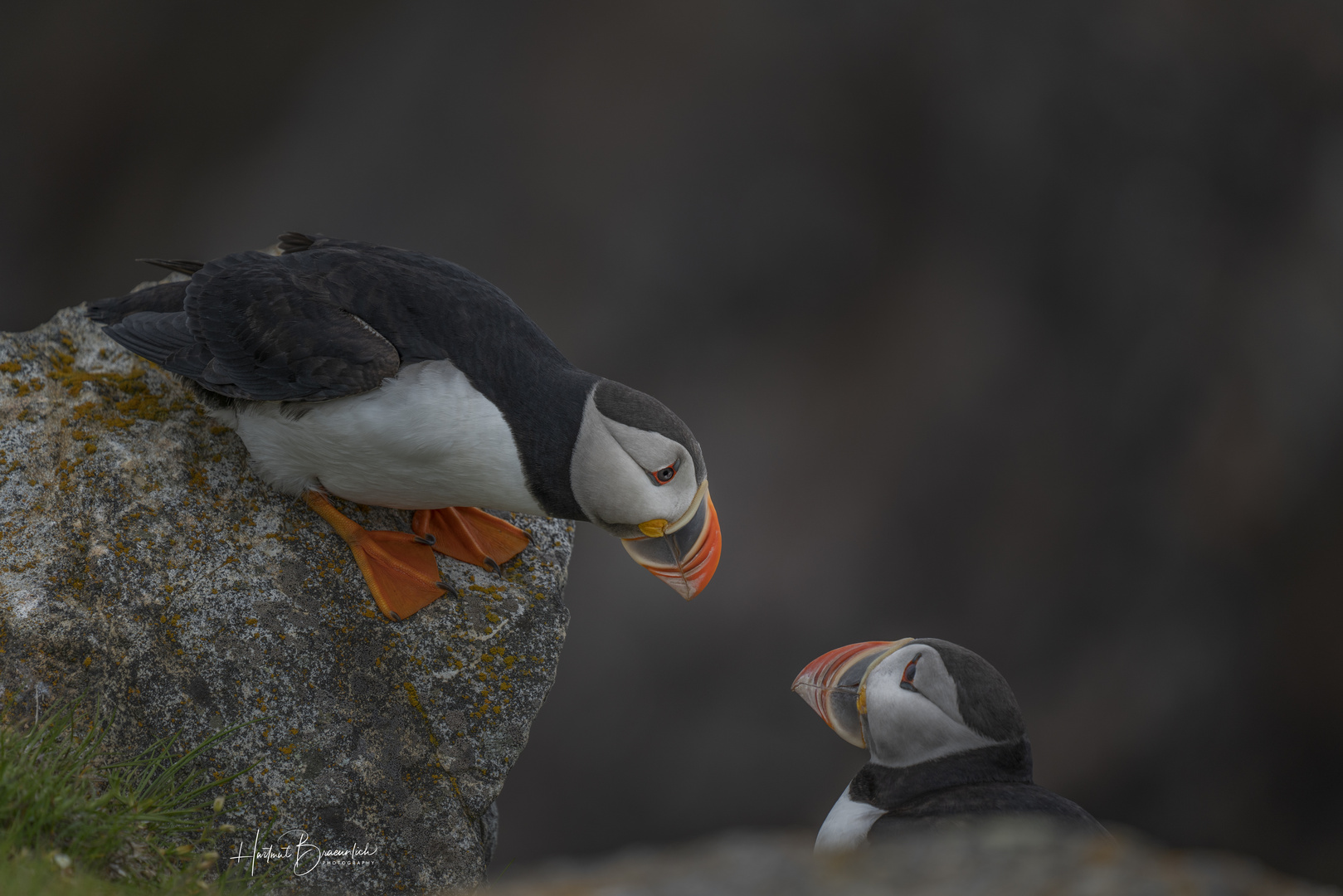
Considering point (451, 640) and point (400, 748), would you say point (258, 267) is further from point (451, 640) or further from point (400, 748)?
point (400, 748)

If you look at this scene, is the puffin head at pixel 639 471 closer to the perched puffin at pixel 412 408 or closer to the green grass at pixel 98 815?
the perched puffin at pixel 412 408

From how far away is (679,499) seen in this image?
2943 millimetres

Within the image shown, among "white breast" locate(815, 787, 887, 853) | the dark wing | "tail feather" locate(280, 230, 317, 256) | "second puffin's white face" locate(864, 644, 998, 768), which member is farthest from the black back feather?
"white breast" locate(815, 787, 887, 853)

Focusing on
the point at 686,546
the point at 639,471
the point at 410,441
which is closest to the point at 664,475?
the point at 639,471

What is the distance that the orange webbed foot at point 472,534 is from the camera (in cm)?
334

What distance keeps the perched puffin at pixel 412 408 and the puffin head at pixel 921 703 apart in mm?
606

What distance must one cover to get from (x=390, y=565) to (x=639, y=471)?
0.90m

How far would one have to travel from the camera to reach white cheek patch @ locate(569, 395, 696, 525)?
2.85m

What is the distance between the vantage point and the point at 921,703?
107 inches

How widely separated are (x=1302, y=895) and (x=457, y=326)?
8.34 ft

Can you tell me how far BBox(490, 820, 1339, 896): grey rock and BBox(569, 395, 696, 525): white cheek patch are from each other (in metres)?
1.07

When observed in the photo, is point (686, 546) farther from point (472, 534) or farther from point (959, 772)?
point (959, 772)

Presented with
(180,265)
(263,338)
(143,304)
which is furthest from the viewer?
(180,265)

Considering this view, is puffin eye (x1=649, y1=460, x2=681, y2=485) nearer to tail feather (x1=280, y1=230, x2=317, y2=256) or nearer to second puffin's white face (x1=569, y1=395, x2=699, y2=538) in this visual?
second puffin's white face (x1=569, y1=395, x2=699, y2=538)
